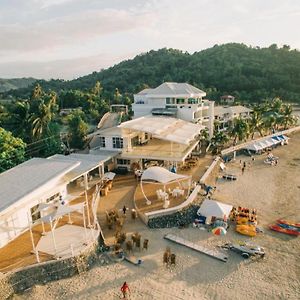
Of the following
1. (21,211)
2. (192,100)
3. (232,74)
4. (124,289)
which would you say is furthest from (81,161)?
(232,74)

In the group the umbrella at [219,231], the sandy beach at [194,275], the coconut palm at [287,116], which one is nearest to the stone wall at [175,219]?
the sandy beach at [194,275]

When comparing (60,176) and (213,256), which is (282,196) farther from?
(60,176)

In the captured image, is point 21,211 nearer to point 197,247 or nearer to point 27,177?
point 27,177

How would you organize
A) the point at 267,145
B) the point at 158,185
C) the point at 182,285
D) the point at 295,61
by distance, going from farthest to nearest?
the point at 295,61, the point at 267,145, the point at 158,185, the point at 182,285

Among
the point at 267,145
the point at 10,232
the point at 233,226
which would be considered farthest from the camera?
the point at 267,145

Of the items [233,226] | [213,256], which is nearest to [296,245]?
[233,226]

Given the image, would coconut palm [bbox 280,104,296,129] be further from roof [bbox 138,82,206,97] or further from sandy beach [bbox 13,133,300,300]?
sandy beach [bbox 13,133,300,300]

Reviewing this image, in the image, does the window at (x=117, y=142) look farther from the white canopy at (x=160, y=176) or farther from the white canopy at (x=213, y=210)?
the white canopy at (x=213, y=210)

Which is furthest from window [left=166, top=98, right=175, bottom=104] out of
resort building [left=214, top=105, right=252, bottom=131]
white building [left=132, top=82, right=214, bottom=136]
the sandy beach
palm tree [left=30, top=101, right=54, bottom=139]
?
the sandy beach
